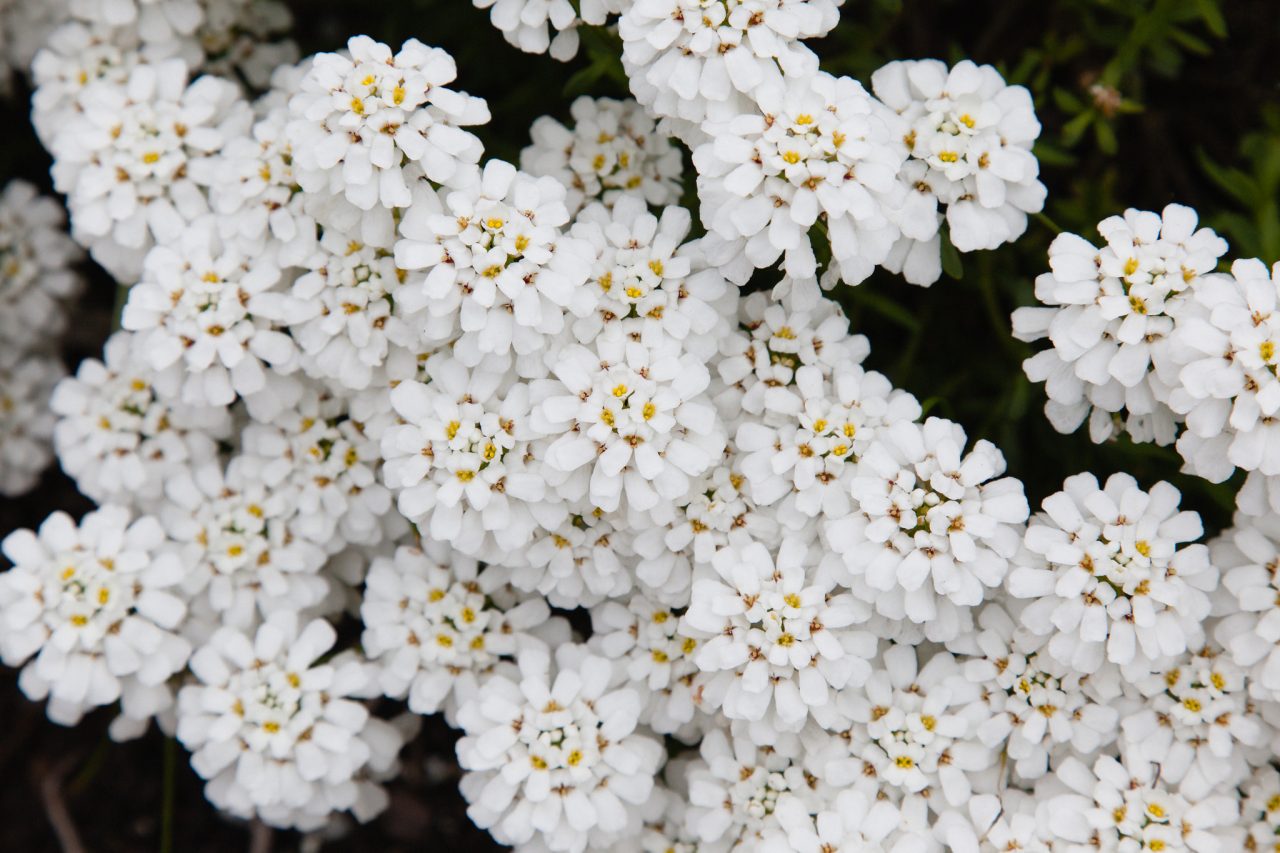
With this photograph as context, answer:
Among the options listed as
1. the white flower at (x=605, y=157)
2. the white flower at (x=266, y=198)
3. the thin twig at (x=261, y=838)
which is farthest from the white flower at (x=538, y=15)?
the thin twig at (x=261, y=838)

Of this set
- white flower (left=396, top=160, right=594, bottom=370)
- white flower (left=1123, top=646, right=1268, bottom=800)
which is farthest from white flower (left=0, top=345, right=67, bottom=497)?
white flower (left=1123, top=646, right=1268, bottom=800)

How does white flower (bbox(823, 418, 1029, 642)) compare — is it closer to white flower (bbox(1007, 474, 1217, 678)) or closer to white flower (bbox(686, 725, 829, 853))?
white flower (bbox(1007, 474, 1217, 678))

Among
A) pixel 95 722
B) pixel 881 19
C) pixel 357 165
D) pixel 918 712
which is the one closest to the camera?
pixel 357 165

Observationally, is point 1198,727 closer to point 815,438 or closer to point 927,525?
point 927,525

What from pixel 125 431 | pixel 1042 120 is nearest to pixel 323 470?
pixel 125 431

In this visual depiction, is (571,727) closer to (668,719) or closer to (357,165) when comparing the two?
(668,719)

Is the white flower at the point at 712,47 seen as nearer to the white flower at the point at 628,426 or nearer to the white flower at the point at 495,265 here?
the white flower at the point at 495,265

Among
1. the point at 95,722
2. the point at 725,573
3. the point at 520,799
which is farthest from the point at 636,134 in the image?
the point at 95,722
